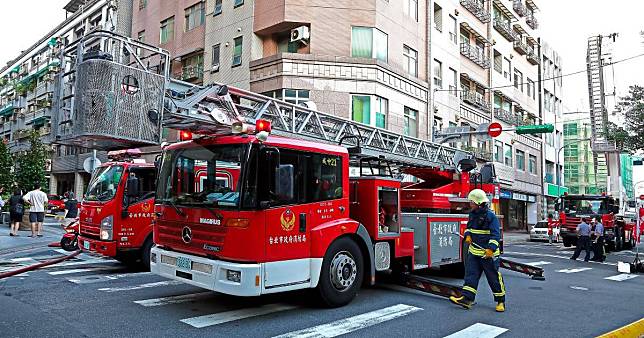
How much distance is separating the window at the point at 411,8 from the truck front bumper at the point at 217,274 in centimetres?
2003

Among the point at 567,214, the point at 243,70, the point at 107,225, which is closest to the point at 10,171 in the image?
the point at 243,70

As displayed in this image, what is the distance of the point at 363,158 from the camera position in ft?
30.1

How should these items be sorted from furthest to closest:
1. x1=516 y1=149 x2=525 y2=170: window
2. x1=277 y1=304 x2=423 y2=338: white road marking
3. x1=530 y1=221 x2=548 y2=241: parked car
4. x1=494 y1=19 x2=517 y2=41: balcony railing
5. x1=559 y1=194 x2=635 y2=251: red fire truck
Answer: x1=516 y1=149 x2=525 y2=170: window → x1=494 y1=19 x2=517 y2=41: balcony railing → x1=530 y1=221 x2=548 y2=241: parked car → x1=559 y1=194 x2=635 y2=251: red fire truck → x1=277 y1=304 x2=423 y2=338: white road marking

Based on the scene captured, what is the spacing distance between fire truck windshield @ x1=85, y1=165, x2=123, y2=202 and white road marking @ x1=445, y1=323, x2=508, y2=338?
6668 millimetres

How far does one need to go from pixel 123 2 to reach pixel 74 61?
91.0ft

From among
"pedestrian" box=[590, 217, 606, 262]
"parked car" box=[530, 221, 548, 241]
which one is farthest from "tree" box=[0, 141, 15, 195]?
"parked car" box=[530, 221, 548, 241]

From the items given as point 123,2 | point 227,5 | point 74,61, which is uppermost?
point 123,2

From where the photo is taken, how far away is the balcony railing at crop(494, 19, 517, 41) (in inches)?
1340

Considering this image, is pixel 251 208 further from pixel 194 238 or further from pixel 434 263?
pixel 434 263

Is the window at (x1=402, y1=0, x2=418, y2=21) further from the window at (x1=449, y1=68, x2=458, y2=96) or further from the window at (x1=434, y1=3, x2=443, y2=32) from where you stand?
the window at (x1=449, y1=68, x2=458, y2=96)

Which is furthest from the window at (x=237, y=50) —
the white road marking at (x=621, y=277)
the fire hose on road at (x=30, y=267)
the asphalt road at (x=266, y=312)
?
the white road marking at (x=621, y=277)

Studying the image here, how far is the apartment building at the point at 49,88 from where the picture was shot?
34750mm

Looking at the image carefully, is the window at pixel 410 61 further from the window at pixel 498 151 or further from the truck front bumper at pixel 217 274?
the truck front bumper at pixel 217 274

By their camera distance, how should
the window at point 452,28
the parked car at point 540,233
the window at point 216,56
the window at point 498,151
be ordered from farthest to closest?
1. the window at point 498,151
2. the window at point 452,28
3. the parked car at point 540,233
4. the window at point 216,56
